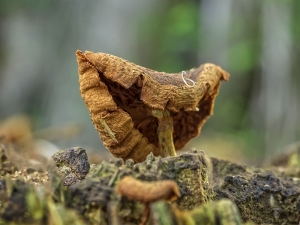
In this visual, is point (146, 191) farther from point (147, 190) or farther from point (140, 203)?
point (140, 203)

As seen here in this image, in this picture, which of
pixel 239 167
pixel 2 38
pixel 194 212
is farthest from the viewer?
pixel 2 38

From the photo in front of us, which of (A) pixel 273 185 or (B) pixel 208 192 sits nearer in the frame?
(B) pixel 208 192

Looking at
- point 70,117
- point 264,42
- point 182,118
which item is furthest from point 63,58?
point 182,118

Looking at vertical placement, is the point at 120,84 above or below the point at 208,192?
above

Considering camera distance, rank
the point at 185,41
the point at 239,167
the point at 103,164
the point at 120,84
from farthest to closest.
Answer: the point at 185,41 → the point at 239,167 → the point at 120,84 → the point at 103,164

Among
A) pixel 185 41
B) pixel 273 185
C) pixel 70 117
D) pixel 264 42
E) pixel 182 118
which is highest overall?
pixel 185 41

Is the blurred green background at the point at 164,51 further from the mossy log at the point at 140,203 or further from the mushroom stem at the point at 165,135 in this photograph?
the mossy log at the point at 140,203

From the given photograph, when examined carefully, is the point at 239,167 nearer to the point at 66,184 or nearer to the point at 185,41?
the point at 66,184
